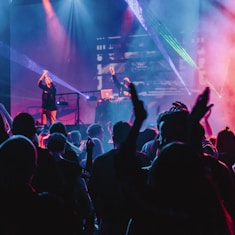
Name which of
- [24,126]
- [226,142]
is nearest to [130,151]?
[24,126]

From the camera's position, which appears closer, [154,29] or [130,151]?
[130,151]

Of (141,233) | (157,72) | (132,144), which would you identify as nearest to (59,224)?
(141,233)

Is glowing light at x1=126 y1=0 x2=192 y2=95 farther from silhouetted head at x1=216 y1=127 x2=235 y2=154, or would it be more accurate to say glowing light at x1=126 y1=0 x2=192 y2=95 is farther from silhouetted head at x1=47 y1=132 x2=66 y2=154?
silhouetted head at x1=47 y1=132 x2=66 y2=154

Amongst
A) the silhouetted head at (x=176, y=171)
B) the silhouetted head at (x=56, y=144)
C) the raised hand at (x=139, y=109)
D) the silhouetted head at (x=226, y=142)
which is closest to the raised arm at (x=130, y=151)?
the raised hand at (x=139, y=109)

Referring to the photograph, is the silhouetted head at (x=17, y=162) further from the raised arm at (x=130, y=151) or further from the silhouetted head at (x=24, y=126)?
the silhouetted head at (x=24, y=126)

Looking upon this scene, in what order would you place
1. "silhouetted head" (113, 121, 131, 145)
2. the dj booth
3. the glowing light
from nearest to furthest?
"silhouetted head" (113, 121, 131, 145) < the dj booth < the glowing light

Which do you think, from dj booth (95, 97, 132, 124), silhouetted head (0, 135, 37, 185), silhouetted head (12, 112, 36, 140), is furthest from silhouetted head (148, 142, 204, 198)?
dj booth (95, 97, 132, 124)

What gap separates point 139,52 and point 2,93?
16.7ft

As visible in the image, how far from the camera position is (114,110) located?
1137cm

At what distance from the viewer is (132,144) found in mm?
1704

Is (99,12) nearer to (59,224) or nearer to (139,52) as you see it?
(139,52)

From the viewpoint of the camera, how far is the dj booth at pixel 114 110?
11.3 metres

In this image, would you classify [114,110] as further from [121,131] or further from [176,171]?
[176,171]

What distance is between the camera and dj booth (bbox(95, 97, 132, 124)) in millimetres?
11344
